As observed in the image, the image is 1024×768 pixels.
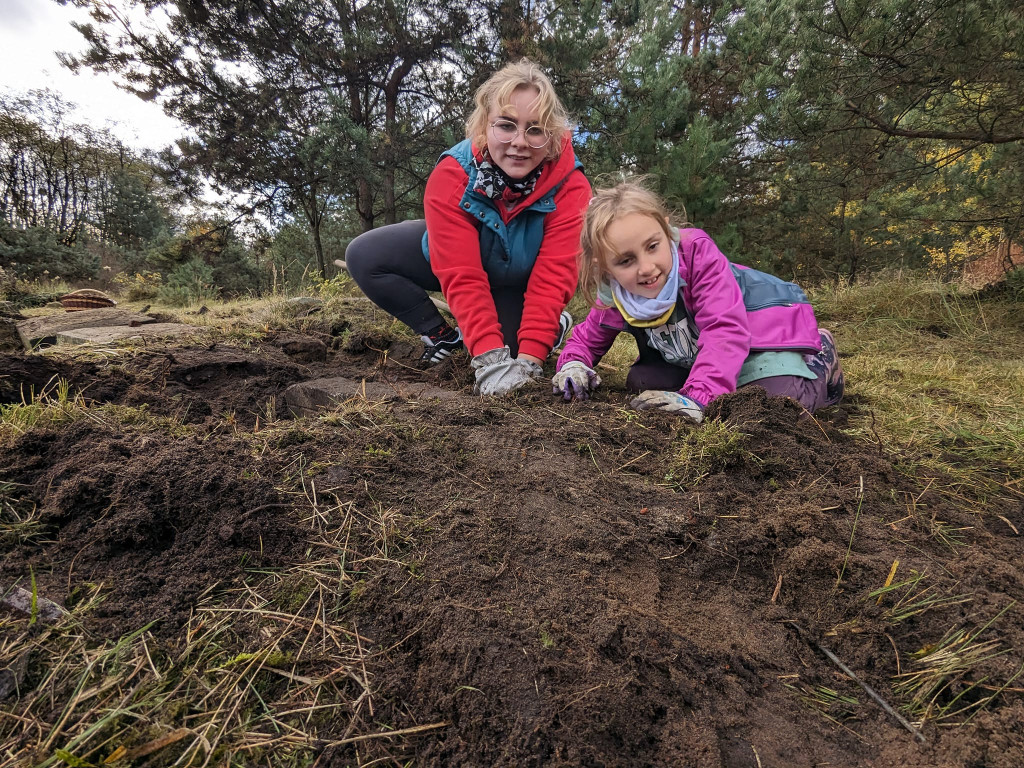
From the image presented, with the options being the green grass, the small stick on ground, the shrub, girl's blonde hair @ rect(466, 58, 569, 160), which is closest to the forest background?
the shrub

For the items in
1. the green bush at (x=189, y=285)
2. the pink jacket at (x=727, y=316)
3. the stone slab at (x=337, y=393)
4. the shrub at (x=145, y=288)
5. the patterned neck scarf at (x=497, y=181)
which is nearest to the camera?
the pink jacket at (x=727, y=316)

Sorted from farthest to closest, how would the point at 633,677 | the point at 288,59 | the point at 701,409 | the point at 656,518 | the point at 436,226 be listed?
1. the point at 288,59
2. the point at 436,226
3. the point at 701,409
4. the point at 656,518
5. the point at 633,677

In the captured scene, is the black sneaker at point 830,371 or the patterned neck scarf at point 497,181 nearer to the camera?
the black sneaker at point 830,371

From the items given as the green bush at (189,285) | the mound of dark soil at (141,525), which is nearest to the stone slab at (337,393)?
the mound of dark soil at (141,525)

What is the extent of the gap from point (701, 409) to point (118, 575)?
5.99ft

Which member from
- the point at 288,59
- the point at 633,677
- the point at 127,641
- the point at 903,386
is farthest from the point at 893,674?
the point at 288,59

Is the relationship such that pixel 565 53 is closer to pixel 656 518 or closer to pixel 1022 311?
pixel 1022 311

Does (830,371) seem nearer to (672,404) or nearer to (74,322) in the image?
(672,404)

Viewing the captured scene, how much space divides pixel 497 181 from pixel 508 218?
0.23 metres

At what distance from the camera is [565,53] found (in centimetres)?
582

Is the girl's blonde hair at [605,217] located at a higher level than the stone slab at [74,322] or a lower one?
higher

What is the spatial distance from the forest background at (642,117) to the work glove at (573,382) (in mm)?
2881

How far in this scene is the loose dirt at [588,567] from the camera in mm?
829

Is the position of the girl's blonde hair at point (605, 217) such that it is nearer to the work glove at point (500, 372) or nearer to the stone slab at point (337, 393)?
the work glove at point (500, 372)
